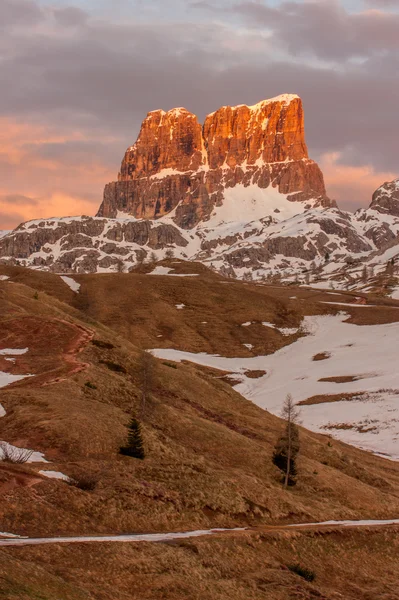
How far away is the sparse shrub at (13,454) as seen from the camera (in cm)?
2922

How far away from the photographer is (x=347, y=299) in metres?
172

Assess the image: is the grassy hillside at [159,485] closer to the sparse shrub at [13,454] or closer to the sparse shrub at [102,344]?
the sparse shrub at [102,344]

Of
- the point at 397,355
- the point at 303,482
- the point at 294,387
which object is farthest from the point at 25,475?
the point at 397,355

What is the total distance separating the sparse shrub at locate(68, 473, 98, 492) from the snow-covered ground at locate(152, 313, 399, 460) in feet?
157

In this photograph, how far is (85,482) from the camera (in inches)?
1117

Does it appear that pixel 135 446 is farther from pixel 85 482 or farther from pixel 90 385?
pixel 90 385

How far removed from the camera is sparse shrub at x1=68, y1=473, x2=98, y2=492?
91.6ft

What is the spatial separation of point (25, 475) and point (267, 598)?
36.0ft

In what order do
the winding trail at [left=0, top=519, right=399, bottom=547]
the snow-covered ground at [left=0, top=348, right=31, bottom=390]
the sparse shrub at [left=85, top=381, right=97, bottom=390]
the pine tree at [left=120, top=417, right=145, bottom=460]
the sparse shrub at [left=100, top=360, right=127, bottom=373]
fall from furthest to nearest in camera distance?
the sparse shrub at [left=100, top=360, right=127, bottom=373]
the sparse shrub at [left=85, top=381, right=97, bottom=390]
the snow-covered ground at [left=0, top=348, right=31, bottom=390]
the pine tree at [left=120, top=417, right=145, bottom=460]
the winding trail at [left=0, top=519, right=399, bottom=547]

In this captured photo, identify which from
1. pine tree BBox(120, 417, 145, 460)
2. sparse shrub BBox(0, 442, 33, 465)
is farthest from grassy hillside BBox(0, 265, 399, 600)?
sparse shrub BBox(0, 442, 33, 465)

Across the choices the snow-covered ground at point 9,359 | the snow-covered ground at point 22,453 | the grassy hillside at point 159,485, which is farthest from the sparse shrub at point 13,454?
the snow-covered ground at point 9,359

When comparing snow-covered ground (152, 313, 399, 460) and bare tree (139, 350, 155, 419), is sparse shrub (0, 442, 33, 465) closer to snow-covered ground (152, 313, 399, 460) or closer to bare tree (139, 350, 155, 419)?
bare tree (139, 350, 155, 419)

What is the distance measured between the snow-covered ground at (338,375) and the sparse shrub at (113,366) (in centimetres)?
3212

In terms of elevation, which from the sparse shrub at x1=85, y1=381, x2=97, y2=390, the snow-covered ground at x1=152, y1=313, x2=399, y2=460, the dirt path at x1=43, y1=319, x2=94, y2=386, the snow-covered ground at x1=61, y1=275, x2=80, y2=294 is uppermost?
the snow-covered ground at x1=61, y1=275, x2=80, y2=294
